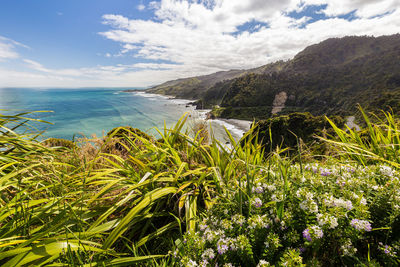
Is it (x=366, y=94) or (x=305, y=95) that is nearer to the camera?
(x=366, y=94)

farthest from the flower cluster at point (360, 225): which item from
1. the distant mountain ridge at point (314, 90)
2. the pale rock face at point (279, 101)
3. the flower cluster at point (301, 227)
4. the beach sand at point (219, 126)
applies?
the pale rock face at point (279, 101)

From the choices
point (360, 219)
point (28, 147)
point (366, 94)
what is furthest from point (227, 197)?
point (366, 94)

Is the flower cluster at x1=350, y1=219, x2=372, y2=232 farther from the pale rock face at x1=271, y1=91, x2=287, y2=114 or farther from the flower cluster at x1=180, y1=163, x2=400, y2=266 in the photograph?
the pale rock face at x1=271, y1=91, x2=287, y2=114

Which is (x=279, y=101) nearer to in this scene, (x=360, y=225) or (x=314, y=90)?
(x=314, y=90)

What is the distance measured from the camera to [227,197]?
5.84 ft

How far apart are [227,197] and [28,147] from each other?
2.69m

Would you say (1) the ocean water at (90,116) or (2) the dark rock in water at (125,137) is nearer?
(2) the dark rock in water at (125,137)

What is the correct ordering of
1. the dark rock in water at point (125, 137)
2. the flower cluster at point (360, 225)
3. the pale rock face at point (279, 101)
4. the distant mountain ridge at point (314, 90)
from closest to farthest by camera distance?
the flower cluster at point (360, 225)
the dark rock in water at point (125, 137)
the distant mountain ridge at point (314, 90)
the pale rock face at point (279, 101)

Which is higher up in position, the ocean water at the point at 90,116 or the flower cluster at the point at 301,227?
the flower cluster at the point at 301,227

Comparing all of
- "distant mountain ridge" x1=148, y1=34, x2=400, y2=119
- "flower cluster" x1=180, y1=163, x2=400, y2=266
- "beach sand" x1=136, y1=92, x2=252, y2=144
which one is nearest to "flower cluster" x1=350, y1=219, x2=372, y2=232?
"flower cluster" x1=180, y1=163, x2=400, y2=266

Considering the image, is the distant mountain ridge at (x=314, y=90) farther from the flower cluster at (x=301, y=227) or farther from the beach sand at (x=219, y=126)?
the flower cluster at (x=301, y=227)

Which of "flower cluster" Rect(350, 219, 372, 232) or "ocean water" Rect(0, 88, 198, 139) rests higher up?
"flower cluster" Rect(350, 219, 372, 232)

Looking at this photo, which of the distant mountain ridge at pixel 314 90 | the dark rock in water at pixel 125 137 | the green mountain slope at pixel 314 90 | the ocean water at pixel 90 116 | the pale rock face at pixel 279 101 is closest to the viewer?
the dark rock in water at pixel 125 137

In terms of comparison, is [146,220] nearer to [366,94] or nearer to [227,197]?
[227,197]
